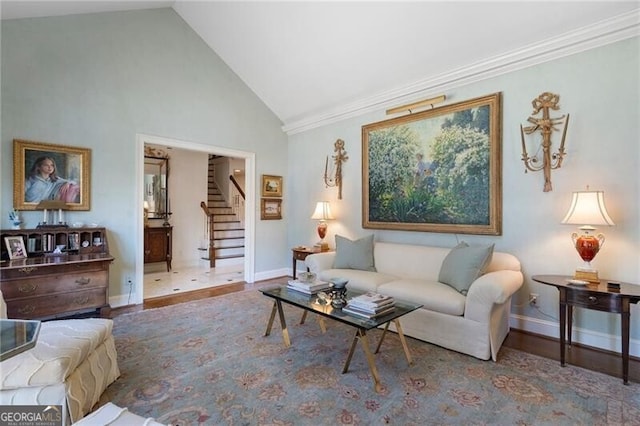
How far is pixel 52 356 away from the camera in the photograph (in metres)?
1.60

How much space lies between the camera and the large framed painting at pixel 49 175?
3.25 meters

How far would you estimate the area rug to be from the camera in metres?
1.80

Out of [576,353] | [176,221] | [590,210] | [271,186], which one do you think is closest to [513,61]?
[590,210]

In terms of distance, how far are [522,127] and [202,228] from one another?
20.9ft

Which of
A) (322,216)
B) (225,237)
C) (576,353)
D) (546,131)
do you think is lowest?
(576,353)

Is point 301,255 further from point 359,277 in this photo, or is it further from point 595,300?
point 595,300

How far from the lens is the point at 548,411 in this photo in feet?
6.07

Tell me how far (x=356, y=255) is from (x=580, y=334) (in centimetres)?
228

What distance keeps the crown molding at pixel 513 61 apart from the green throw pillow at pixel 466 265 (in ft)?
6.22

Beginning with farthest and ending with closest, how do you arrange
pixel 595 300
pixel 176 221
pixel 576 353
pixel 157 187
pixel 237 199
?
pixel 237 199, pixel 176 221, pixel 157 187, pixel 576 353, pixel 595 300

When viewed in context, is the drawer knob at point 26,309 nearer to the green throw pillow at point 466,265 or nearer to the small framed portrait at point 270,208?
the small framed portrait at point 270,208

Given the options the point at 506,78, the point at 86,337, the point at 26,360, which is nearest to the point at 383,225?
the point at 506,78

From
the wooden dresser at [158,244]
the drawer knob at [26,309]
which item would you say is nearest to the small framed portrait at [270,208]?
the wooden dresser at [158,244]

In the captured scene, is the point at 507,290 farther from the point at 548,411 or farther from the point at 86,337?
the point at 86,337
